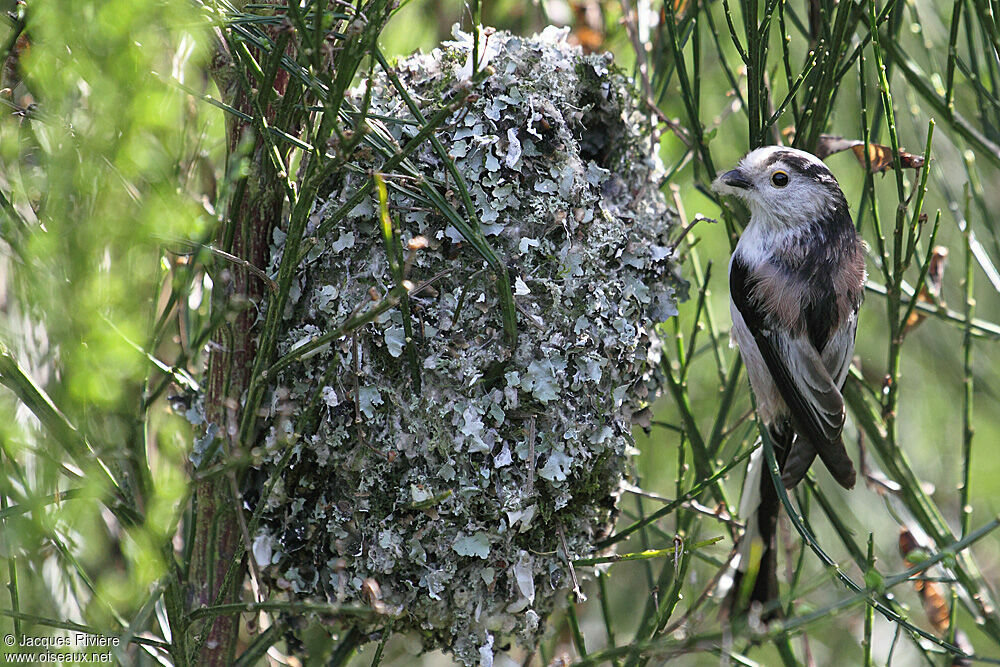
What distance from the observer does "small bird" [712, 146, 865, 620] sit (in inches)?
104

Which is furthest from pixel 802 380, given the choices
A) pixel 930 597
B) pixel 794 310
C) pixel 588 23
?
pixel 588 23

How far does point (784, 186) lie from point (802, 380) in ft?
1.91

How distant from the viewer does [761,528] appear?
280 centimetres

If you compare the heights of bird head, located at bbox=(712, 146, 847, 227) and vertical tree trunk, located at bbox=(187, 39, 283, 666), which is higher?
bird head, located at bbox=(712, 146, 847, 227)

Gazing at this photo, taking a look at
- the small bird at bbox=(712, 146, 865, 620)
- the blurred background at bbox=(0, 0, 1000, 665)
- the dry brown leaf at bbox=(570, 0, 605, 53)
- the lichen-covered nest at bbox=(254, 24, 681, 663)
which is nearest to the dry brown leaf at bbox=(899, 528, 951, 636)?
the blurred background at bbox=(0, 0, 1000, 665)

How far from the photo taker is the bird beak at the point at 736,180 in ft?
8.70

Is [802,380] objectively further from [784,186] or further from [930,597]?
[930,597]

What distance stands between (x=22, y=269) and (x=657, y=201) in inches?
70.8

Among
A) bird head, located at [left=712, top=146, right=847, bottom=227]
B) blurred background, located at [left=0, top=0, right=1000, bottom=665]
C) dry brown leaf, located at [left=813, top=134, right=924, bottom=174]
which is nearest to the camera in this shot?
blurred background, located at [left=0, top=0, right=1000, bottom=665]

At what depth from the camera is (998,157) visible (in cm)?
291

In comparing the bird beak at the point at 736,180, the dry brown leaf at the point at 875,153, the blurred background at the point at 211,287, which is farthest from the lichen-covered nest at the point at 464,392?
the dry brown leaf at the point at 875,153

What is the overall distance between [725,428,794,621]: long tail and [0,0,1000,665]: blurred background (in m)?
0.11

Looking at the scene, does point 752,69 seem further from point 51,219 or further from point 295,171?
point 51,219

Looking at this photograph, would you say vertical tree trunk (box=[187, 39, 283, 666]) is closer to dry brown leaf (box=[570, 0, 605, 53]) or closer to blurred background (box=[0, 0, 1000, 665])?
blurred background (box=[0, 0, 1000, 665])
